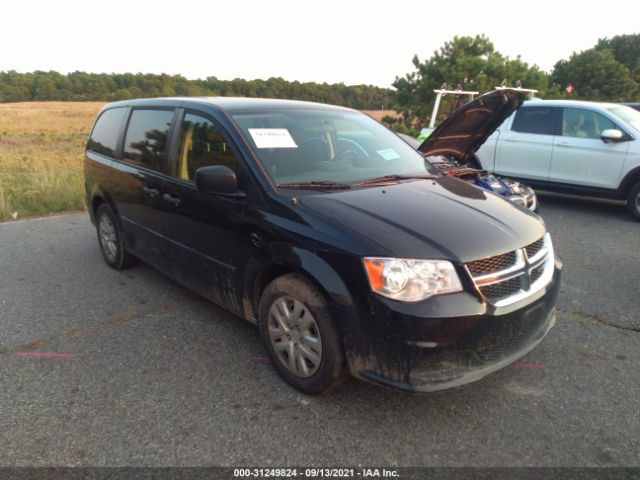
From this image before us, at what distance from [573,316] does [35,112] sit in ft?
176

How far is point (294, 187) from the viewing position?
3057mm

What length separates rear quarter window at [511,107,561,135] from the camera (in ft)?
26.0

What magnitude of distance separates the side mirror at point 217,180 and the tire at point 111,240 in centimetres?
215

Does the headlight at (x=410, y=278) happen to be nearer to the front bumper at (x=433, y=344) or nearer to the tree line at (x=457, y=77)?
the front bumper at (x=433, y=344)

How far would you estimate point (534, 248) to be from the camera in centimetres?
286

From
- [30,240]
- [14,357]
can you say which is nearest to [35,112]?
[30,240]

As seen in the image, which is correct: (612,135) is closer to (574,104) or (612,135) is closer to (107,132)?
(574,104)

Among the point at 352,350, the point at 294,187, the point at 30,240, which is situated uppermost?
the point at 294,187

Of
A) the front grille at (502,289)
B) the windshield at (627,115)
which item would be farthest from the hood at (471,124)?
the front grille at (502,289)

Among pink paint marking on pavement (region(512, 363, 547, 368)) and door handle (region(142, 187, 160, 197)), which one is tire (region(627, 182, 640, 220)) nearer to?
pink paint marking on pavement (region(512, 363, 547, 368))

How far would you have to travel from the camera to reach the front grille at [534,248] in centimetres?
280

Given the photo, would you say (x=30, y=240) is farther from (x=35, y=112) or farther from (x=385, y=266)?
(x=35, y=112)

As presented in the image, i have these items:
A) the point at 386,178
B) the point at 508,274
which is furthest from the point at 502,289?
the point at 386,178

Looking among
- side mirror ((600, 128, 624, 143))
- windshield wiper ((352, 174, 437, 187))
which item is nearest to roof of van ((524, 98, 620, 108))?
side mirror ((600, 128, 624, 143))
